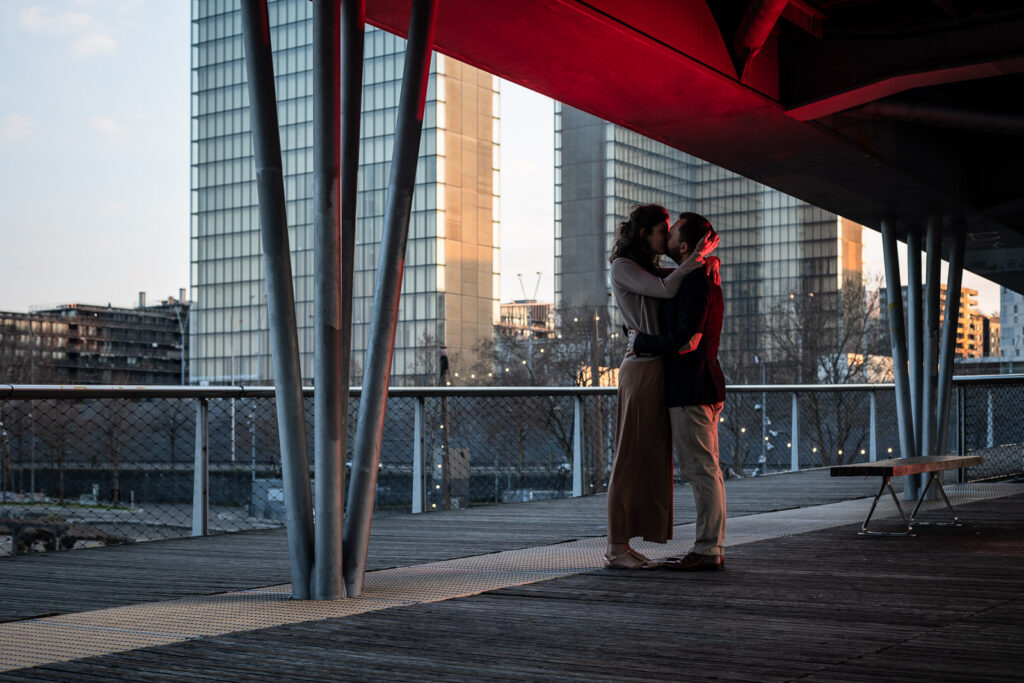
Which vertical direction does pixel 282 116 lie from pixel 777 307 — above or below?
above

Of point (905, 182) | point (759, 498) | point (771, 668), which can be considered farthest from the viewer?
point (759, 498)

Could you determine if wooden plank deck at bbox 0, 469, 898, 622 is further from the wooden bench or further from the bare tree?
the bare tree

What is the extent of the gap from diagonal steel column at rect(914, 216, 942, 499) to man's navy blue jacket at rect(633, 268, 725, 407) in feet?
17.3

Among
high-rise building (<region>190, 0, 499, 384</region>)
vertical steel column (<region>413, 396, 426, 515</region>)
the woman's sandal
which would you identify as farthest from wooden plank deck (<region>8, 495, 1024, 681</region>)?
high-rise building (<region>190, 0, 499, 384</region>)

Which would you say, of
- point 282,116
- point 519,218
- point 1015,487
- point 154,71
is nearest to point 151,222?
point 154,71

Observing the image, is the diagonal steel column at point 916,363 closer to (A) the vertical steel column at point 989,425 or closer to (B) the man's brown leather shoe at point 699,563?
(A) the vertical steel column at point 989,425

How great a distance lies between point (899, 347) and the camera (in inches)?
413

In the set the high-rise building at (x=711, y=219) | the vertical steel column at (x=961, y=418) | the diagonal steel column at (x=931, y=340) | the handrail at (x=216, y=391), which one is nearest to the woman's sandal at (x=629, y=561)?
the handrail at (x=216, y=391)

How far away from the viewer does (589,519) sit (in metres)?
8.59

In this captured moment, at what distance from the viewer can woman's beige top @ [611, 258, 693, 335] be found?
5.70m

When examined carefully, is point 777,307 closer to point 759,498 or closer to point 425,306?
point 425,306

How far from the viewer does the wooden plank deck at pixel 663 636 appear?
3.39 meters

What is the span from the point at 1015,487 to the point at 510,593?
854cm

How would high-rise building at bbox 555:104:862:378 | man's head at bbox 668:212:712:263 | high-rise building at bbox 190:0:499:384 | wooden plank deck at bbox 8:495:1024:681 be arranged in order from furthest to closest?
high-rise building at bbox 555:104:862:378 → high-rise building at bbox 190:0:499:384 → man's head at bbox 668:212:712:263 → wooden plank deck at bbox 8:495:1024:681
